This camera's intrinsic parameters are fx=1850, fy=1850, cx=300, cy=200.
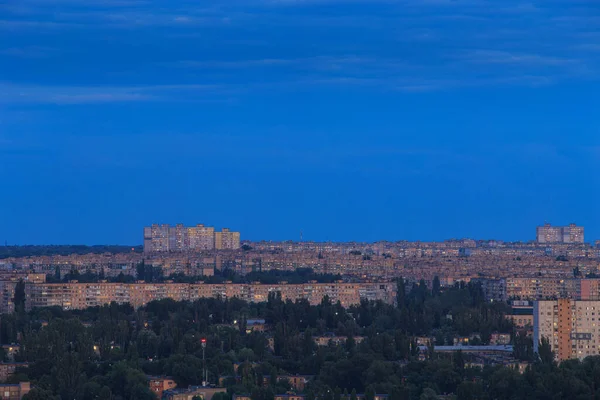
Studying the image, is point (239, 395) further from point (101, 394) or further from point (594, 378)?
point (594, 378)

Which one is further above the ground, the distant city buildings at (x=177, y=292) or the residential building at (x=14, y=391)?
the distant city buildings at (x=177, y=292)

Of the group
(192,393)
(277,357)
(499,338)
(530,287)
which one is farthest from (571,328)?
(530,287)

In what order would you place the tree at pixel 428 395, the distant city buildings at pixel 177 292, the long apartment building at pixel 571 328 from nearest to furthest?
1. the tree at pixel 428 395
2. the long apartment building at pixel 571 328
3. the distant city buildings at pixel 177 292

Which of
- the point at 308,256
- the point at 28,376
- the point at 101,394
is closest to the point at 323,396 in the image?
the point at 101,394

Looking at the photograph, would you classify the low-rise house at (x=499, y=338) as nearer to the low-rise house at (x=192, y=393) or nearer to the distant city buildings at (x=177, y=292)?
the low-rise house at (x=192, y=393)

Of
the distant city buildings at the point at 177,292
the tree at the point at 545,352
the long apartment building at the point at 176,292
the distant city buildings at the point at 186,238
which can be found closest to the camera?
the tree at the point at 545,352

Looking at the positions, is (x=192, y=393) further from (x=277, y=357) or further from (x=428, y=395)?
(x=277, y=357)

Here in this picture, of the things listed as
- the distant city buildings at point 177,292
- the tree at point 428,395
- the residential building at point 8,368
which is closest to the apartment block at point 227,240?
the distant city buildings at point 177,292
